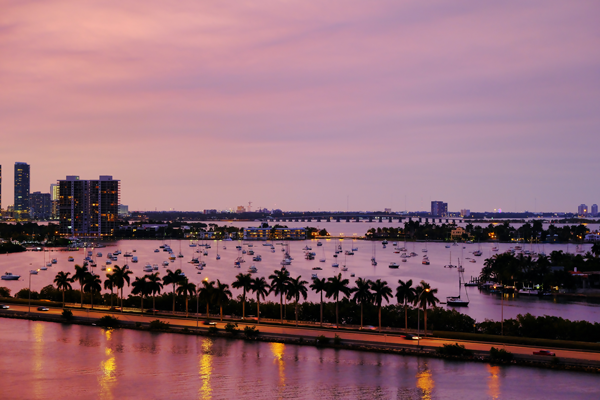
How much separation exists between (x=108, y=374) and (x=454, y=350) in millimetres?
21542

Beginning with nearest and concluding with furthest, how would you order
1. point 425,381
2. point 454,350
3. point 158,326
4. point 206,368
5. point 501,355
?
point 425,381
point 206,368
point 501,355
point 454,350
point 158,326

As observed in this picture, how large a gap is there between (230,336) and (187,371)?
853 centimetres

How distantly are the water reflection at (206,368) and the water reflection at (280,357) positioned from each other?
13.5 feet

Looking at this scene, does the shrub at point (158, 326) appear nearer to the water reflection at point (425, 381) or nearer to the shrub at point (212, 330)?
the shrub at point (212, 330)

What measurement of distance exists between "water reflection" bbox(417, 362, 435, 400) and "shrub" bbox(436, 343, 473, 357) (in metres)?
2.00

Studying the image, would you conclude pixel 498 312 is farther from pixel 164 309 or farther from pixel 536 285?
pixel 164 309

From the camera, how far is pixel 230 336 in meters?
44.1

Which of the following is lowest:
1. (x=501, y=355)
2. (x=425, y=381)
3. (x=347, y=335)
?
(x=425, y=381)

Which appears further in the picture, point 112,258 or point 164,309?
point 112,258

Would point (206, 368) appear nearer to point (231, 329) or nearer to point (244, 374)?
point (244, 374)

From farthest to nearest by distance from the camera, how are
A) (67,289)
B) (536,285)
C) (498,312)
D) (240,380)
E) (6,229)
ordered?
1. (6,229)
2. (536,285)
3. (498,312)
4. (67,289)
5. (240,380)

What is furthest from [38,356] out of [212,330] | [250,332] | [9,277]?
[9,277]

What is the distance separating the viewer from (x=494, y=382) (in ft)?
110

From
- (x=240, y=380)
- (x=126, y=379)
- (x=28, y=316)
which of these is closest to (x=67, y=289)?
(x=28, y=316)
